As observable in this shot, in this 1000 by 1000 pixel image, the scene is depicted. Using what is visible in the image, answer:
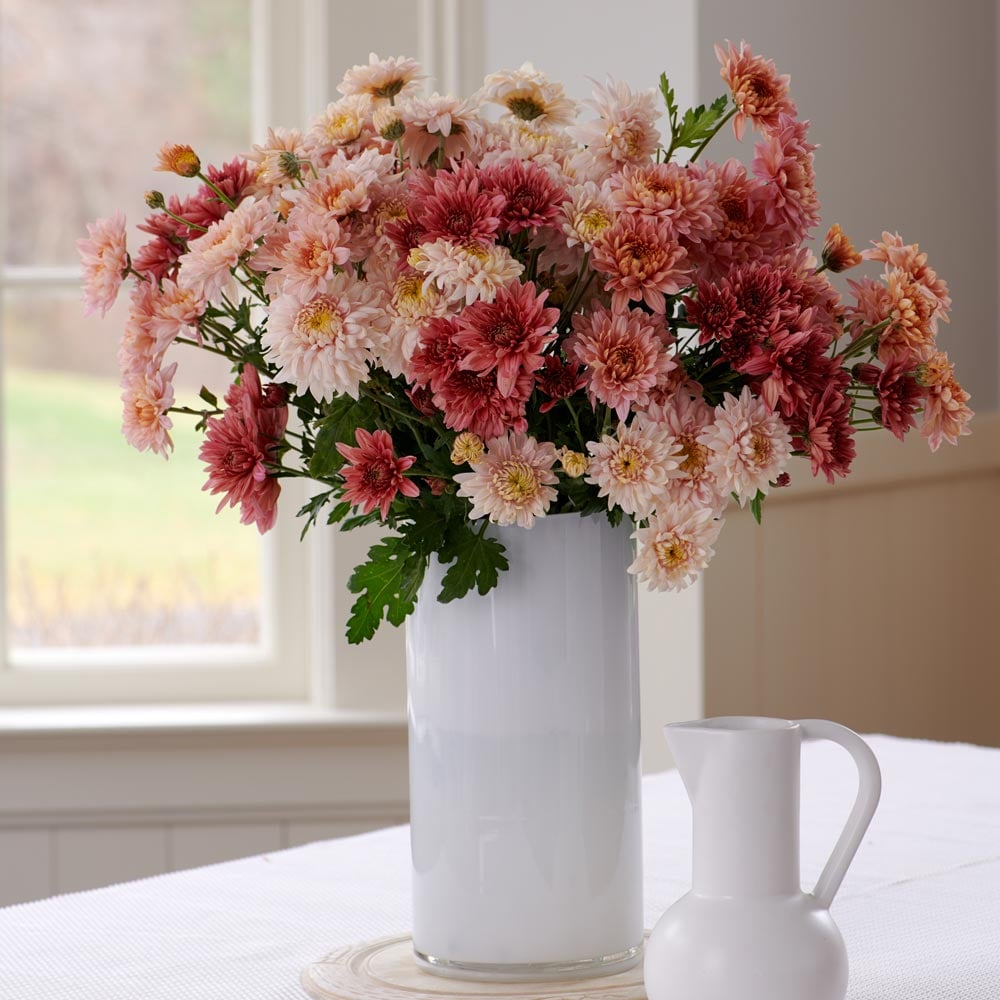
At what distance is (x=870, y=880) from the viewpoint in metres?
1.00

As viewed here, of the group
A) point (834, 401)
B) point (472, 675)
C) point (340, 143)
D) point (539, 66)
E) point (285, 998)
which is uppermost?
point (539, 66)

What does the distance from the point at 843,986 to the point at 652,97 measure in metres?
0.42

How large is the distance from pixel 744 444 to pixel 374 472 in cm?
17

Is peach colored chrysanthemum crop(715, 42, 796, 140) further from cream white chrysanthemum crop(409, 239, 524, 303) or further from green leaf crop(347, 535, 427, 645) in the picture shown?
green leaf crop(347, 535, 427, 645)

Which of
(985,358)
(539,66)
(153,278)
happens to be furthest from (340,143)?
(985,358)

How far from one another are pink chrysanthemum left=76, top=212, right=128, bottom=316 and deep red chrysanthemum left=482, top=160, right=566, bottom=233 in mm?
195

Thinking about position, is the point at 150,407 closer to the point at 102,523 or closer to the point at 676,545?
the point at 676,545

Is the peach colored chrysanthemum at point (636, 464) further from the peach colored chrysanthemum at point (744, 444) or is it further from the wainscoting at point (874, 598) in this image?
the wainscoting at point (874, 598)

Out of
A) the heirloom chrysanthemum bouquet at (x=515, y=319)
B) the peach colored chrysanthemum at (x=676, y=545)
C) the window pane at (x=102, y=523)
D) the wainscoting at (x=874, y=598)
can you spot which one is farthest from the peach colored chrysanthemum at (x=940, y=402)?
the window pane at (x=102, y=523)

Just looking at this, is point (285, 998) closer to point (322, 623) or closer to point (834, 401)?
point (834, 401)

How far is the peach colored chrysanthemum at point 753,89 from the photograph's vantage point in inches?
28.5

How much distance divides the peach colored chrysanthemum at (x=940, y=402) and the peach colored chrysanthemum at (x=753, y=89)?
0.14 m

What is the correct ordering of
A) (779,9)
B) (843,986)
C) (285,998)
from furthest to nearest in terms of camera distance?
(779,9), (285,998), (843,986)

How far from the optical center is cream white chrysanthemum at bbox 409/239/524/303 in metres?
0.66
